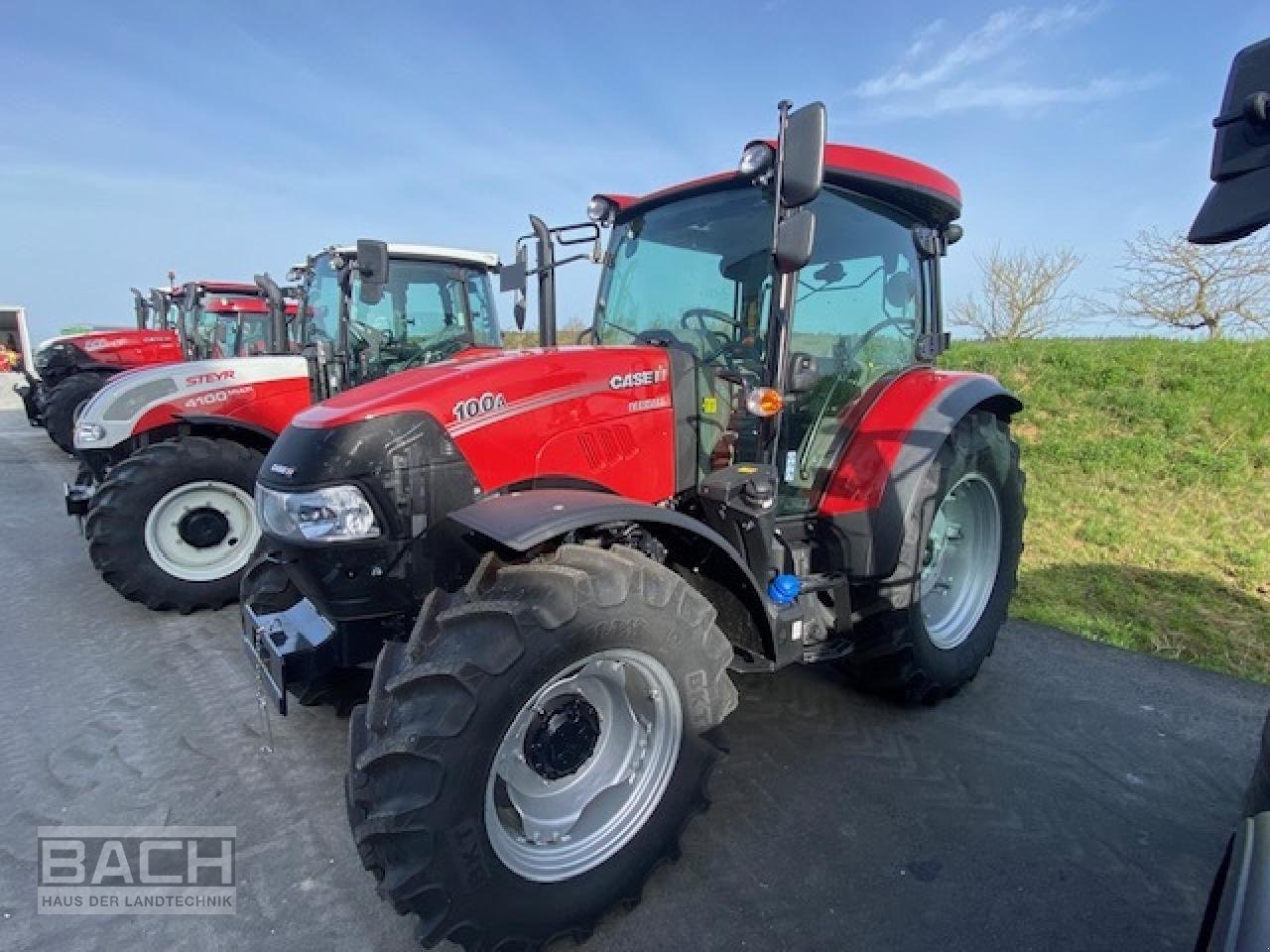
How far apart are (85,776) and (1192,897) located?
3.70 metres

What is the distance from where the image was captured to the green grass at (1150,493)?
4254 millimetres

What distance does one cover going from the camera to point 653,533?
2250mm

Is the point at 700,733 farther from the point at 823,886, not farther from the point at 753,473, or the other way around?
the point at 753,473

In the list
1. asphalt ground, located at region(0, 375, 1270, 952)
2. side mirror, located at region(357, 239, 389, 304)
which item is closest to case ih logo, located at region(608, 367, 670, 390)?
asphalt ground, located at region(0, 375, 1270, 952)

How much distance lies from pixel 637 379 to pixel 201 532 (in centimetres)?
337

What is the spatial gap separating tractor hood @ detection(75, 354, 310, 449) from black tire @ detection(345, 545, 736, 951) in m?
3.70

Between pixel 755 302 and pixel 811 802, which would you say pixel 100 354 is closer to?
pixel 755 302

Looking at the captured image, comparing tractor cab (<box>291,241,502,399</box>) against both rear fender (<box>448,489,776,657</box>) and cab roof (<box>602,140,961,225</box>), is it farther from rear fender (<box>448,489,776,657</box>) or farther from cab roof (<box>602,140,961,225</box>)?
rear fender (<box>448,489,776,657</box>)

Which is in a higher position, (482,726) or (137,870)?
(482,726)

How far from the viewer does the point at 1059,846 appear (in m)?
2.32

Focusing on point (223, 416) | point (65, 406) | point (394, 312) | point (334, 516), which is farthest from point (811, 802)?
point (65, 406)

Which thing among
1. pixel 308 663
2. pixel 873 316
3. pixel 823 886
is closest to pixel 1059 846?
pixel 823 886

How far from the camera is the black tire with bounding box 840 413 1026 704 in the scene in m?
2.81

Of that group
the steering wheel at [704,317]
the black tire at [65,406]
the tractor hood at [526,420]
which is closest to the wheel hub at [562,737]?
the tractor hood at [526,420]
